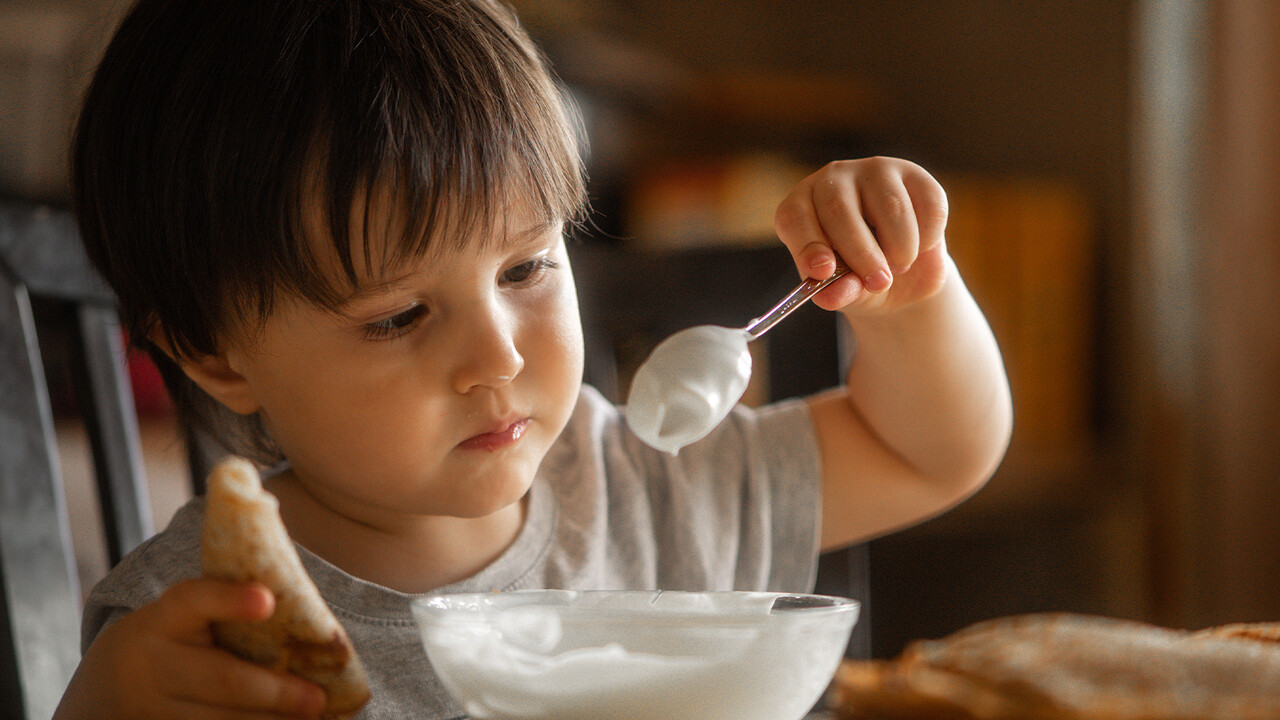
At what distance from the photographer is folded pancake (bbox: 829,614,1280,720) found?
358 millimetres

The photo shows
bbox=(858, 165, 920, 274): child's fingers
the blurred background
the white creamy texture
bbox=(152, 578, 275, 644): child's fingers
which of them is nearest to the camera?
bbox=(152, 578, 275, 644): child's fingers

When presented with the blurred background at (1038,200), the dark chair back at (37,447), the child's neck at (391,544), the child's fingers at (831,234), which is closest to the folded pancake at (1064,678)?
the child's fingers at (831,234)

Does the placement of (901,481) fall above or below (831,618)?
below

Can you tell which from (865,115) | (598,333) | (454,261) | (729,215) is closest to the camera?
(454,261)

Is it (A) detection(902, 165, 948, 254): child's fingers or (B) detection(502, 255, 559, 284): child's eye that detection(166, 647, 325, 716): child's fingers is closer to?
(B) detection(502, 255, 559, 284): child's eye

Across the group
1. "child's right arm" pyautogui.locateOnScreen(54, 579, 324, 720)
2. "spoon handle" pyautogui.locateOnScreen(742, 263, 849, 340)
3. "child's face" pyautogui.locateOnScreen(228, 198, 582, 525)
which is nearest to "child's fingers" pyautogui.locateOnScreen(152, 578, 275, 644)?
"child's right arm" pyautogui.locateOnScreen(54, 579, 324, 720)

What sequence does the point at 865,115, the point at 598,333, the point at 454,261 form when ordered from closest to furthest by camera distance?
the point at 454,261
the point at 598,333
the point at 865,115

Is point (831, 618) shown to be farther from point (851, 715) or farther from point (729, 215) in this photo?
point (729, 215)

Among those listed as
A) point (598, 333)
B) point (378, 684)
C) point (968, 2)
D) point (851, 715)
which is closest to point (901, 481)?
point (598, 333)

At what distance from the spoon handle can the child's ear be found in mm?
414

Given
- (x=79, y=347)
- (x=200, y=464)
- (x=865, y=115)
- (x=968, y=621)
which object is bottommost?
(x=968, y=621)

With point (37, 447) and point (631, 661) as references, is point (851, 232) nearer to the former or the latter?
point (631, 661)

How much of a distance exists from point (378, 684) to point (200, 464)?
32 centimetres

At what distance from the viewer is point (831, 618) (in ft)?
1.52
